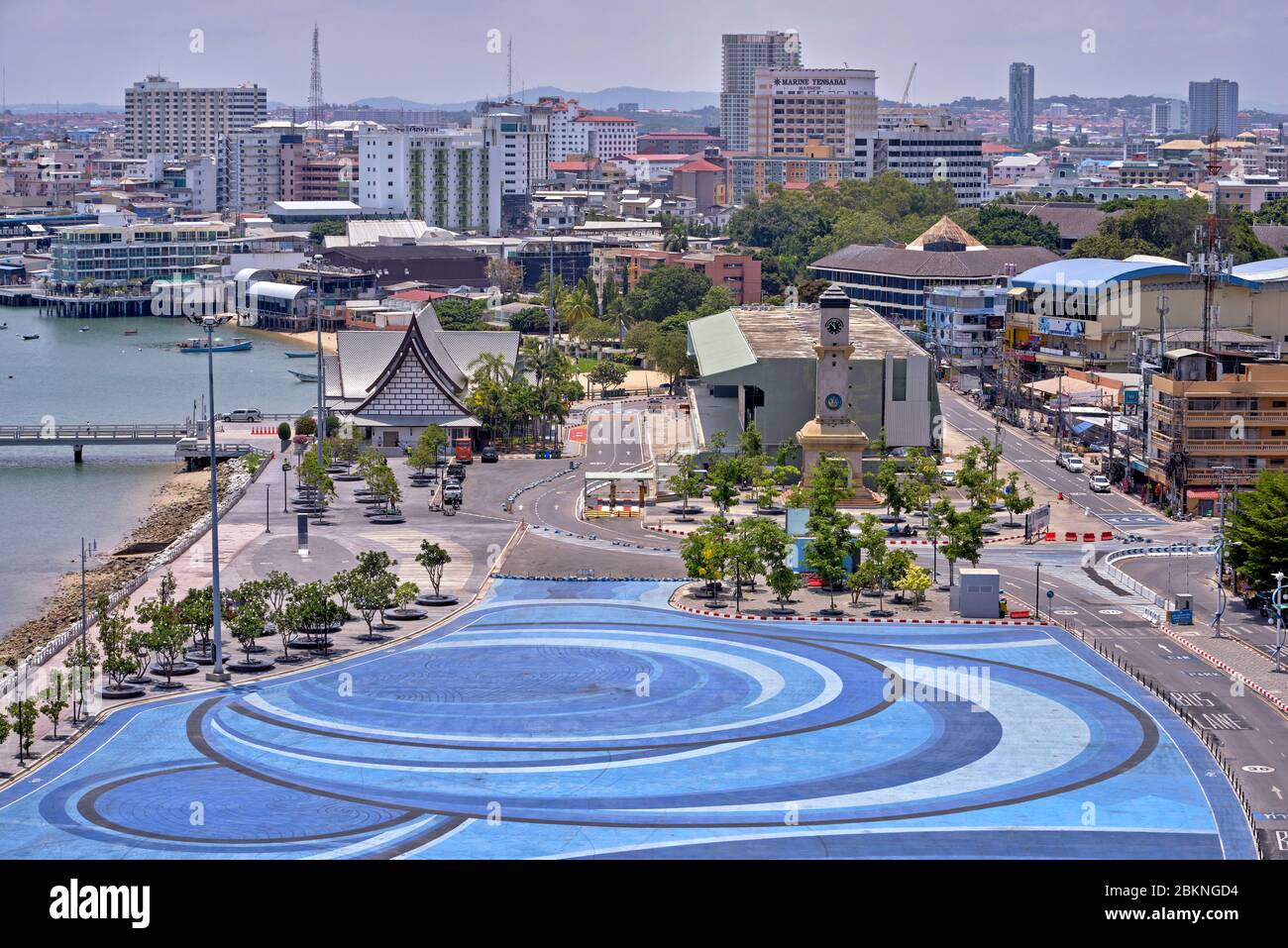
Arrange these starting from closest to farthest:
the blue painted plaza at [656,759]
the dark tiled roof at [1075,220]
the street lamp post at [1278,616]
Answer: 1. the blue painted plaza at [656,759]
2. the street lamp post at [1278,616]
3. the dark tiled roof at [1075,220]

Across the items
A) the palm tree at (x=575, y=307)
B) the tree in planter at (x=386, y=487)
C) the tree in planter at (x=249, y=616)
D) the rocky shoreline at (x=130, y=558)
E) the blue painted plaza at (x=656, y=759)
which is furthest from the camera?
the palm tree at (x=575, y=307)

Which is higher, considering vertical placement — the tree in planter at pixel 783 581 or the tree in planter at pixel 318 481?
the tree in planter at pixel 318 481

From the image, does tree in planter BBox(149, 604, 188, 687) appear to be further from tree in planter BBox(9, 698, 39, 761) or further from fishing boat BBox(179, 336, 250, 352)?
fishing boat BBox(179, 336, 250, 352)

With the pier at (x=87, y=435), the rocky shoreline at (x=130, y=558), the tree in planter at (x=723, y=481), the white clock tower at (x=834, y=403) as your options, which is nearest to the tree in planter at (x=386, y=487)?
the rocky shoreline at (x=130, y=558)

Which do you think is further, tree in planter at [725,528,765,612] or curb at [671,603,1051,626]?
tree in planter at [725,528,765,612]

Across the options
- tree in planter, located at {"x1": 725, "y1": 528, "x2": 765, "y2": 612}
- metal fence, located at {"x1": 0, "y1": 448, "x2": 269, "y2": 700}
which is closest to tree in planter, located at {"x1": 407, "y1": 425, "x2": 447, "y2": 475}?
metal fence, located at {"x1": 0, "y1": 448, "x2": 269, "y2": 700}

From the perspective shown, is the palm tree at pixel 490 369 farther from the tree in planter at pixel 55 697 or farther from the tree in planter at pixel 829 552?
the tree in planter at pixel 55 697

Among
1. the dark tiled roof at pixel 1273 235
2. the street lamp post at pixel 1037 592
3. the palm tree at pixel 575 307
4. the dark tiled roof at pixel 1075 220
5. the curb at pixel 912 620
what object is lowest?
the curb at pixel 912 620

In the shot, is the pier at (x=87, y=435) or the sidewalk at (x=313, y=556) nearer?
the sidewalk at (x=313, y=556)
